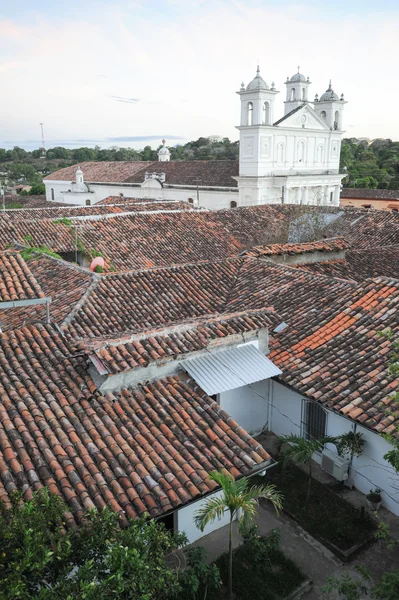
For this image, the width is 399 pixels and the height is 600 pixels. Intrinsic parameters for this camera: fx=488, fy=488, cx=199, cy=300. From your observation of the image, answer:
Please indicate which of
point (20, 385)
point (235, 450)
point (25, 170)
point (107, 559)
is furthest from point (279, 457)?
point (25, 170)

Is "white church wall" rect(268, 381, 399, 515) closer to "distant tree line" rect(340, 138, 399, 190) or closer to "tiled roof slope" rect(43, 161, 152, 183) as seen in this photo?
"tiled roof slope" rect(43, 161, 152, 183)

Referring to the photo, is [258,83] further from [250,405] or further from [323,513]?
[323,513]

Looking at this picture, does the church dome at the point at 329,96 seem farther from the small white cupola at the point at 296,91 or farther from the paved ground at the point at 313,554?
the paved ground at the point at 313,554

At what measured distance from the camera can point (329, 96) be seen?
153 ft

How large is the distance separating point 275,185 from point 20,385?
37.4 metres

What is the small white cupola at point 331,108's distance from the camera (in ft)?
153

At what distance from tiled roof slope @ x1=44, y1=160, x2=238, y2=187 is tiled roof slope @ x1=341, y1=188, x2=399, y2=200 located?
16965 millimetres

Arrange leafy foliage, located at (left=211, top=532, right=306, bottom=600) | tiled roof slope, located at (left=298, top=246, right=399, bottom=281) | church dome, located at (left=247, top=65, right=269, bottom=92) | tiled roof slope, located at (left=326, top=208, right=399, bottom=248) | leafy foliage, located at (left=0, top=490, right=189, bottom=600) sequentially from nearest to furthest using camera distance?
leafy foliage, located at (left=0, top=490, right=189, bottom=600), leafy foliage, located at (left=211, top=532, right=306, bottom=600), tiled roof slope, located at (left=298, top=246, right=399, bottom=281), tiled roof slope, located at (left=326, top=208, right=399, bottom=248), church dome, located at (left=247, top=65, right=269, bottom=92)

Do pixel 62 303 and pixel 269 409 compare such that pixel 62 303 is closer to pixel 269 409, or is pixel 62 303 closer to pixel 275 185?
pixel 269 409

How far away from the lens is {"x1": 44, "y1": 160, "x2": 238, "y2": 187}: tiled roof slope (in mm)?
44469

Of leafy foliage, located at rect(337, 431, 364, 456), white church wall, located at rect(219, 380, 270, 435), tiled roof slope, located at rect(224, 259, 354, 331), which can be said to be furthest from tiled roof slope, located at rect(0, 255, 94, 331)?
leafy foliage, located at rect(337, 431, 364, 456)

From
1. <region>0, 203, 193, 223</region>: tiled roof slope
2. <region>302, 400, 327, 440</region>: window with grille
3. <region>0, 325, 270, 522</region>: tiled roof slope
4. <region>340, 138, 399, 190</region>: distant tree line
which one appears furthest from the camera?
<region>340, 138, 399, 190</region>: distant tree line

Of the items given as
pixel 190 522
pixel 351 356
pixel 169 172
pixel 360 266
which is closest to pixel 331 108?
pixel 169 172

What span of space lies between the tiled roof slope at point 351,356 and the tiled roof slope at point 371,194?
44.2 meters
